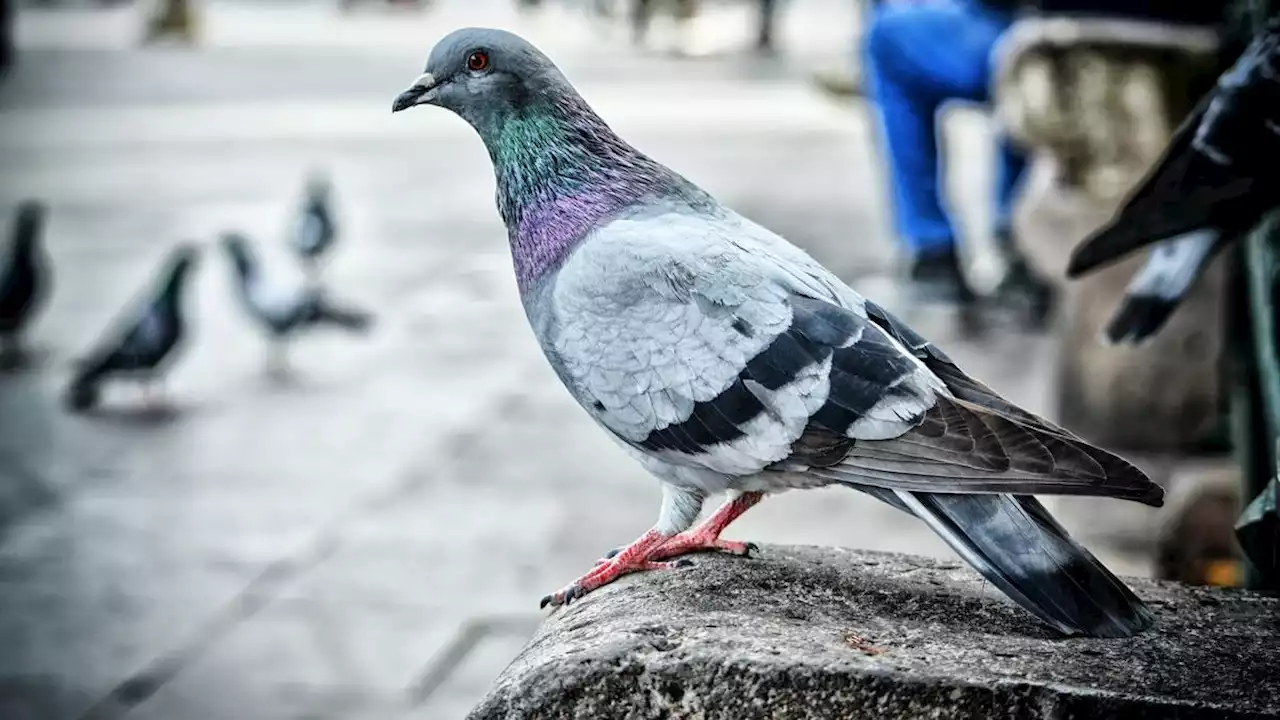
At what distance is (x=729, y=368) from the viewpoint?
2.11 meters

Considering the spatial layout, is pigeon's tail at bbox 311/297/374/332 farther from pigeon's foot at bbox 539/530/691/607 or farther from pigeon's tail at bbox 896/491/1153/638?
pigeon's tail at bbox 896/491/1153/638

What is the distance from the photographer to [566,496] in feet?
19.3

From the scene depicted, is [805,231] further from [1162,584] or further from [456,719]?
[1162,584]

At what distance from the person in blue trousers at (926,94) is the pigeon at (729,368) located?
13.4ft

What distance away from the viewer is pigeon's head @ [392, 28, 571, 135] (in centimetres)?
219

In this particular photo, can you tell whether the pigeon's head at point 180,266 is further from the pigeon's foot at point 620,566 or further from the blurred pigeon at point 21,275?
→ the pigeon's foot at point 620,566

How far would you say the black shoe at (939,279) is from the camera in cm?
688

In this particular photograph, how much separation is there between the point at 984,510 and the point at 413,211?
30.3 feet

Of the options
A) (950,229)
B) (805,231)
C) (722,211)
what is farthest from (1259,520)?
(805,231)

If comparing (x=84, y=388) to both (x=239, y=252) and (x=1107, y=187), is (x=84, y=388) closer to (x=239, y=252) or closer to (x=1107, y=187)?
(x=239, y=252)

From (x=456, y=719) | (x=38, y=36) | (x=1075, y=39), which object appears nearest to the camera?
(x=456, y=719)

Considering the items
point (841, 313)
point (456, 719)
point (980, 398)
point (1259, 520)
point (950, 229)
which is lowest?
point (456, 719)

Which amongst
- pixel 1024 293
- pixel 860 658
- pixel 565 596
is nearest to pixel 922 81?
pixel 1024 293

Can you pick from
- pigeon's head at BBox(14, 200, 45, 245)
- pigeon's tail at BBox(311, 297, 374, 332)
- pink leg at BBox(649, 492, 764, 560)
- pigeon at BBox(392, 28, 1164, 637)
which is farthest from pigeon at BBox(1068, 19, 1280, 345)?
pigeon's head at BBox(14, 200, 45, 245)
